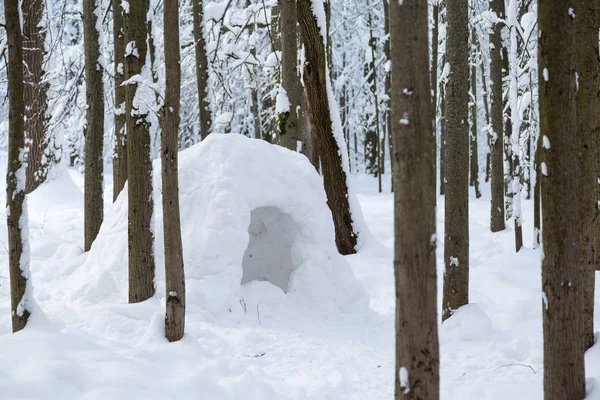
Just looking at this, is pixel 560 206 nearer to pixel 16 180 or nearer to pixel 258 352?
pixel 258 352

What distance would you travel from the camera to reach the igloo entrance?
8.79 m

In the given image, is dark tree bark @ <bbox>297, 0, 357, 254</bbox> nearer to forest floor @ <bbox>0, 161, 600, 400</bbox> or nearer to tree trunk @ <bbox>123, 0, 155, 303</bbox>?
forest floor @ <bbox>0, 161, 600, 400</bbox>

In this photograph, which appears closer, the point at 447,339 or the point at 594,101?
the point at 594,101

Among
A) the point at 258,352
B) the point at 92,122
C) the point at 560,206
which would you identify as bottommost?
the point at 258,352

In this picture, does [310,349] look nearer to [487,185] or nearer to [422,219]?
[422,219]

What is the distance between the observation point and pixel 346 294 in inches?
314

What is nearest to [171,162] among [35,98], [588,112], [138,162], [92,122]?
[138,162]

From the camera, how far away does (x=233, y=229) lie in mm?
7406

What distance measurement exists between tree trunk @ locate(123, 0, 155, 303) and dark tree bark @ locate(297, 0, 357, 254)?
161 inches

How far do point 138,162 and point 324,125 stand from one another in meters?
4.57

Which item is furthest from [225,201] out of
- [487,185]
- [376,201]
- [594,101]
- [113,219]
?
[487,185]

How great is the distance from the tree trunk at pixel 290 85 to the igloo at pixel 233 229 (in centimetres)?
170

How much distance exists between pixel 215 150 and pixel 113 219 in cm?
174

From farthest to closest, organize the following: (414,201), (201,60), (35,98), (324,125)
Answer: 1. (201,60)
2. (35,98)
3. (324,125)
4. (414,201)
